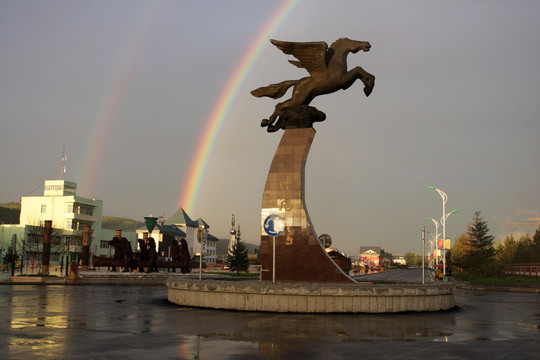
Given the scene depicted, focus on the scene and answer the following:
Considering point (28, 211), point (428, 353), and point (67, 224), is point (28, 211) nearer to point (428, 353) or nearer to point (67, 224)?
point (67, 224)

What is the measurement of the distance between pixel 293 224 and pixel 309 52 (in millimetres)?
7576

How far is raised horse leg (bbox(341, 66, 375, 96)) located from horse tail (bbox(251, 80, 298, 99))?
2.54m

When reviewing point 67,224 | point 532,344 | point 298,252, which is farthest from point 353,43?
point 67,224

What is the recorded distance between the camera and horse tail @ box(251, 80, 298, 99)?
24.0m

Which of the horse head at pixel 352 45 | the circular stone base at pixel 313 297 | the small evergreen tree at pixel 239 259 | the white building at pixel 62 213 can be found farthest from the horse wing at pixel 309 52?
the white building at pixel 62 213

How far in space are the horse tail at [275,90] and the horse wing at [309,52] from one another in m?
1.22

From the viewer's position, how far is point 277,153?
22.3 meters

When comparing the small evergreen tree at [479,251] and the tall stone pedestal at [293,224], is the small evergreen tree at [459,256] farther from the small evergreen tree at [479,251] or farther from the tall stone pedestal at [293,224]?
the tall stone pedestal at [293,224]

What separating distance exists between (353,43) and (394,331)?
46.0ft

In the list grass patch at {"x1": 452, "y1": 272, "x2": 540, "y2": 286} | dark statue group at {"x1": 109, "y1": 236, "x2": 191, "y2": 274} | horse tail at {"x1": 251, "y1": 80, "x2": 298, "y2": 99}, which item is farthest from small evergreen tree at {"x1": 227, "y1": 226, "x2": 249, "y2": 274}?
horse tail at {"x1": 251, "y1": 80, "x2": 298, "y2": 99}

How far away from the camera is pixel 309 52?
74.1ft

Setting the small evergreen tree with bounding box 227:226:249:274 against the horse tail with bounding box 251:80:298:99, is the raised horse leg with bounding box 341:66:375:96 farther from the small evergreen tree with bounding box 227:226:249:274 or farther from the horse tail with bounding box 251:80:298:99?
the small evergreen tree with bounding box 227:226:249:274

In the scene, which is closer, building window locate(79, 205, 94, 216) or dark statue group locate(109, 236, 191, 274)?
dark statue group locate(109, 236, 191, 274)

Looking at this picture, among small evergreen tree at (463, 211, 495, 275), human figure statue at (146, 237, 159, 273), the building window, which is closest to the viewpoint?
human figure statue at (146, 237, 159, 273)
